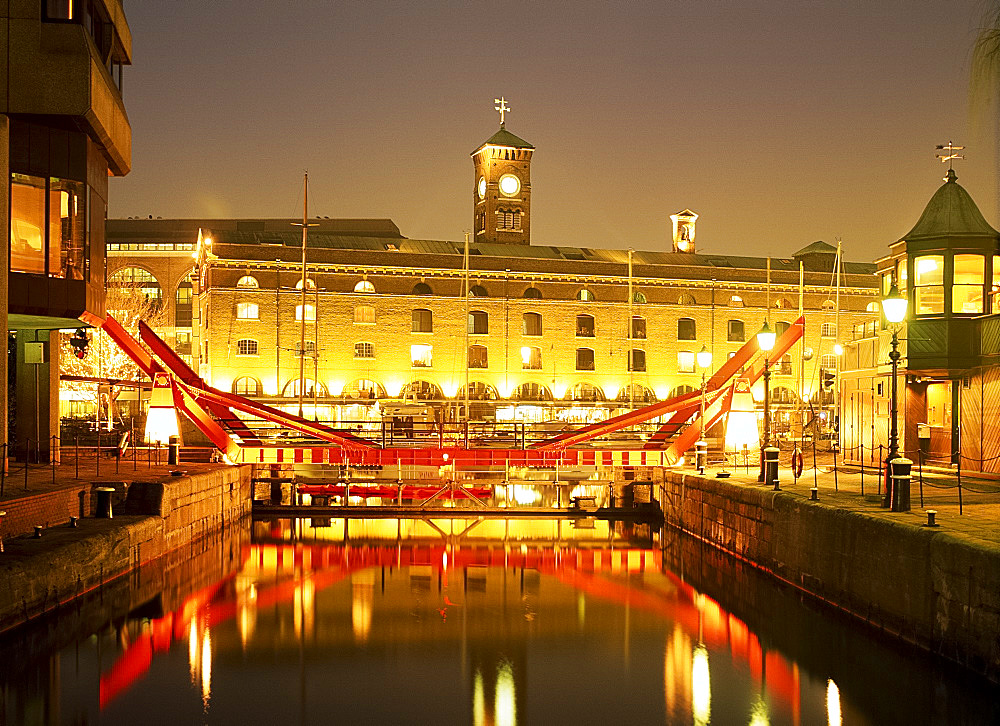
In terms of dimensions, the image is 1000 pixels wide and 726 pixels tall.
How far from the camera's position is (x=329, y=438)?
28.6 metres

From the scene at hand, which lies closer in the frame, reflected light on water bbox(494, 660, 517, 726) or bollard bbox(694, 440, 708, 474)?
reflected light on water bbox(494, 660, 517, 726)

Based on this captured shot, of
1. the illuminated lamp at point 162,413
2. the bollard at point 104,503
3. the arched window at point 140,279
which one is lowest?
the bollard at point 104,503

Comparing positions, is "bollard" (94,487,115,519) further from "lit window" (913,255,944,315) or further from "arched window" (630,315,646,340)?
"arched window" (630,315,646,340)

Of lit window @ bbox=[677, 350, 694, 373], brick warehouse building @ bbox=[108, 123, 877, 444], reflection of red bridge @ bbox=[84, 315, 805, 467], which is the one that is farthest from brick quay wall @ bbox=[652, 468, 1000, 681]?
lit window @ bbox=[677, 350, 694, 373]

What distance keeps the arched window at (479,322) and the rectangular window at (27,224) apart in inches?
1584

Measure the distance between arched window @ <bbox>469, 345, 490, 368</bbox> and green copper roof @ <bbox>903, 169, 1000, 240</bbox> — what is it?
124ft

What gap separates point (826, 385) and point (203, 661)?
5745 cm

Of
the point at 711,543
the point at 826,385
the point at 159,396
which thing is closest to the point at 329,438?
the point at 159,396

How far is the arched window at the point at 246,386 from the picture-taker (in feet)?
190

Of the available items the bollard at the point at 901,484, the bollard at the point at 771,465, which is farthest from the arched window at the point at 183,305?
the bollard at the point at 901,484

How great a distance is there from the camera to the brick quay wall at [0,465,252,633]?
14734 millimetres

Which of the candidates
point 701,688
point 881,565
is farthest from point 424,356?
point 701,688

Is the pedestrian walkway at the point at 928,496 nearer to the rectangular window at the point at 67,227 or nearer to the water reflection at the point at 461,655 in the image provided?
the water reflection at the point at 461,655

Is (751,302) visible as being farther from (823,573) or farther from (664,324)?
(823,573)
